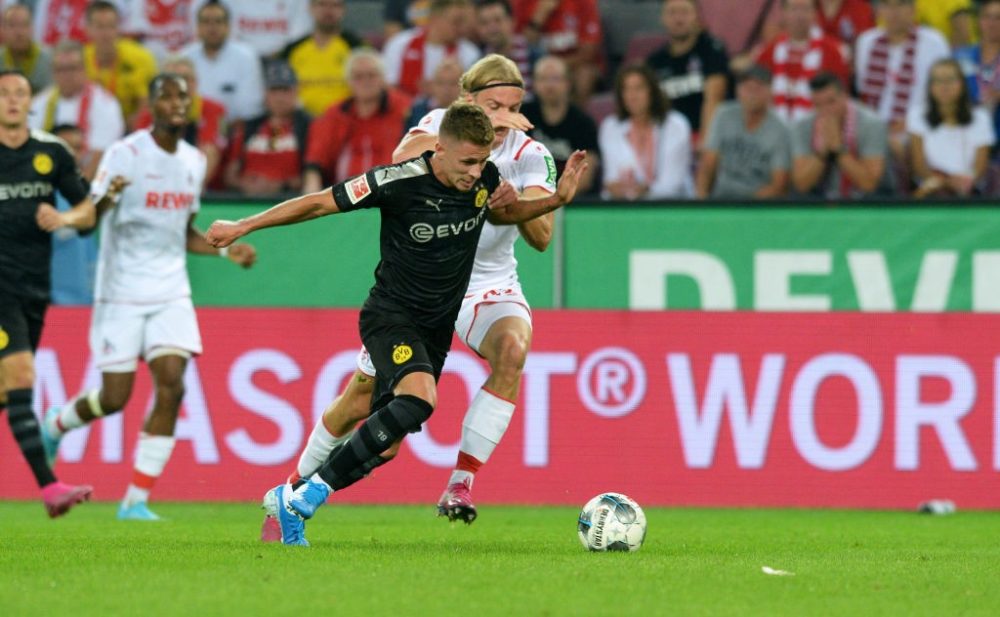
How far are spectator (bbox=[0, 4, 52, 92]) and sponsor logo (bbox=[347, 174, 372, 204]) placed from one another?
8.36 meters

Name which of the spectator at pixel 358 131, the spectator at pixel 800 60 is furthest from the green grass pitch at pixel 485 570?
the spectator at pixel 800 60

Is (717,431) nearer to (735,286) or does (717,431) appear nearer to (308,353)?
(735,286)

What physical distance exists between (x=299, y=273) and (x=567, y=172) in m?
5.75

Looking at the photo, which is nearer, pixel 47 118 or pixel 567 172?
pixel 567 172

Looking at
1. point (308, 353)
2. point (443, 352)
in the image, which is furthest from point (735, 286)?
point (443, 352)

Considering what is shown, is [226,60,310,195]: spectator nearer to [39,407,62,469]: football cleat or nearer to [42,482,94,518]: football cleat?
[39,407,62,469]: football cleat

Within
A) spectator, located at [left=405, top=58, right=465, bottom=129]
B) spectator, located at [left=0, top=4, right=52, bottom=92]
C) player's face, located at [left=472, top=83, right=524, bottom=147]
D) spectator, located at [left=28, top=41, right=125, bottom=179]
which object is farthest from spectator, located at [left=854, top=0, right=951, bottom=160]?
spectator, located at [left=0, top=4, right=52, bottom=92]

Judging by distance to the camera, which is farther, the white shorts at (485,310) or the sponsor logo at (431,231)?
the white shorts at (485,310)

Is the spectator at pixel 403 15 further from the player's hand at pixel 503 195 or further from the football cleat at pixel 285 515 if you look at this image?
the football cleat at pixel 285 515

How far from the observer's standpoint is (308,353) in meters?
13.1

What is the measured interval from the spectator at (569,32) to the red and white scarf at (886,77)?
242 centimetres

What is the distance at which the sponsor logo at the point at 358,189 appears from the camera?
801 centimetres

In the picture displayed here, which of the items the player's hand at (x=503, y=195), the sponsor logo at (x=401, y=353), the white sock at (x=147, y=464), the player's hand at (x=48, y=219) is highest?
the player's hand at (x=503, y=195)

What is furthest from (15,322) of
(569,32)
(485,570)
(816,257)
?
(569,32)
